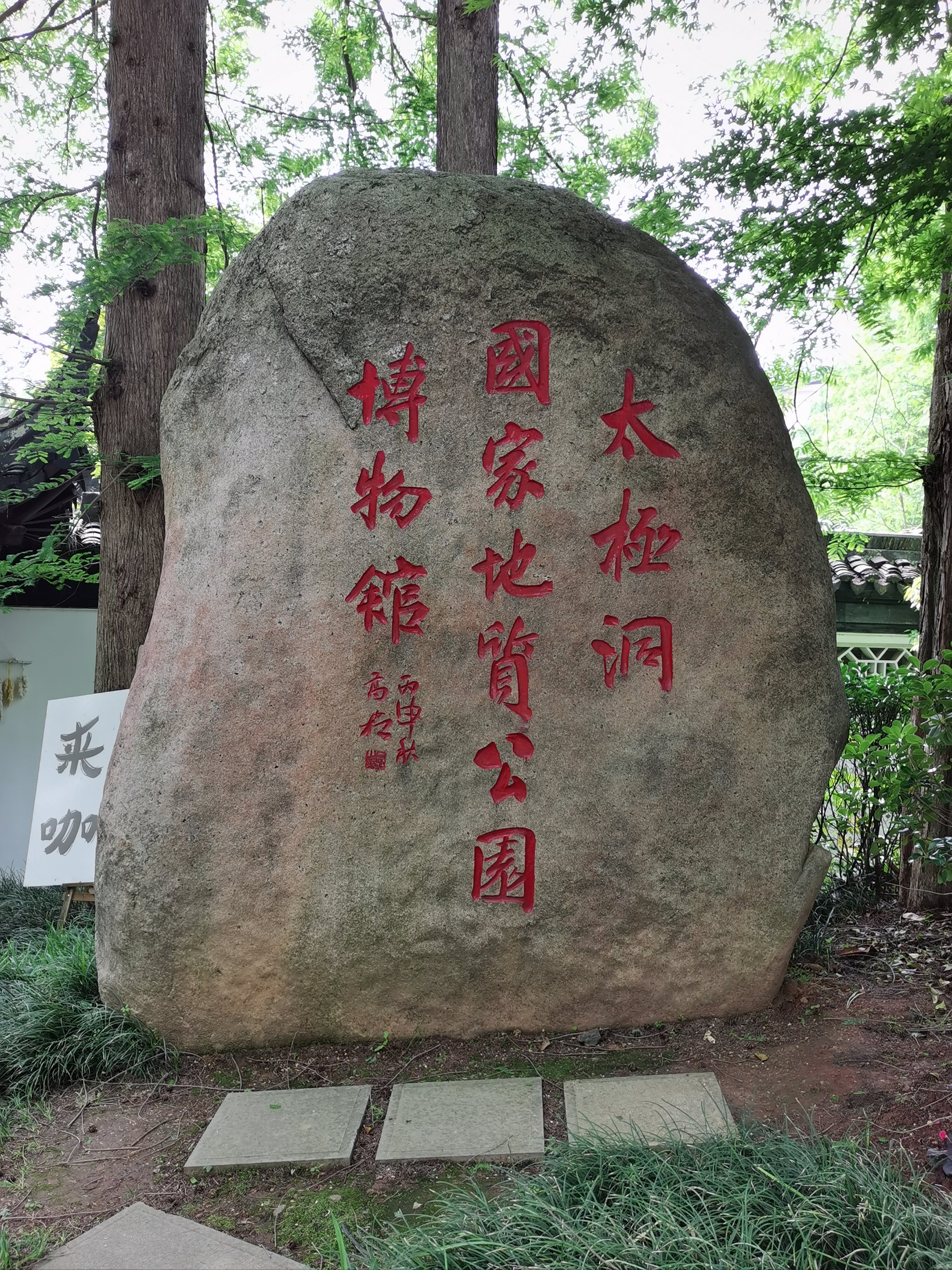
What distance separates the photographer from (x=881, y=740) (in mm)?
4055

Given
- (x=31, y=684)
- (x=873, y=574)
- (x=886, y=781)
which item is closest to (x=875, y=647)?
(x=873, y=574)

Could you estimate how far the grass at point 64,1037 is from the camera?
3121 millimetres

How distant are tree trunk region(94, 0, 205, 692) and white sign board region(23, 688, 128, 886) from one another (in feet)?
1.02

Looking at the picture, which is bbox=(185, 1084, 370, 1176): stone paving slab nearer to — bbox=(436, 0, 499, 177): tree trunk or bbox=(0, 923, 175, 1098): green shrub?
bbox=(0, 923, 175, 1098): green shrub

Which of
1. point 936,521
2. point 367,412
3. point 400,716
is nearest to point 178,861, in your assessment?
point 400,716

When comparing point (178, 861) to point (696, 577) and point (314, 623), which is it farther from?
point (696, 577)

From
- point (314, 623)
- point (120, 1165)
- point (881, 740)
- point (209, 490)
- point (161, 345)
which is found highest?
point (161, 345)

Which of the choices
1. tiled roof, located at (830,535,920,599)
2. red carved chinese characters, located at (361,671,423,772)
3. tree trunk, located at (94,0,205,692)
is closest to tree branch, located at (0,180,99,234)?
tree trunk, located at (94,0,205,692)

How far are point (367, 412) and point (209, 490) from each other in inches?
26.0
